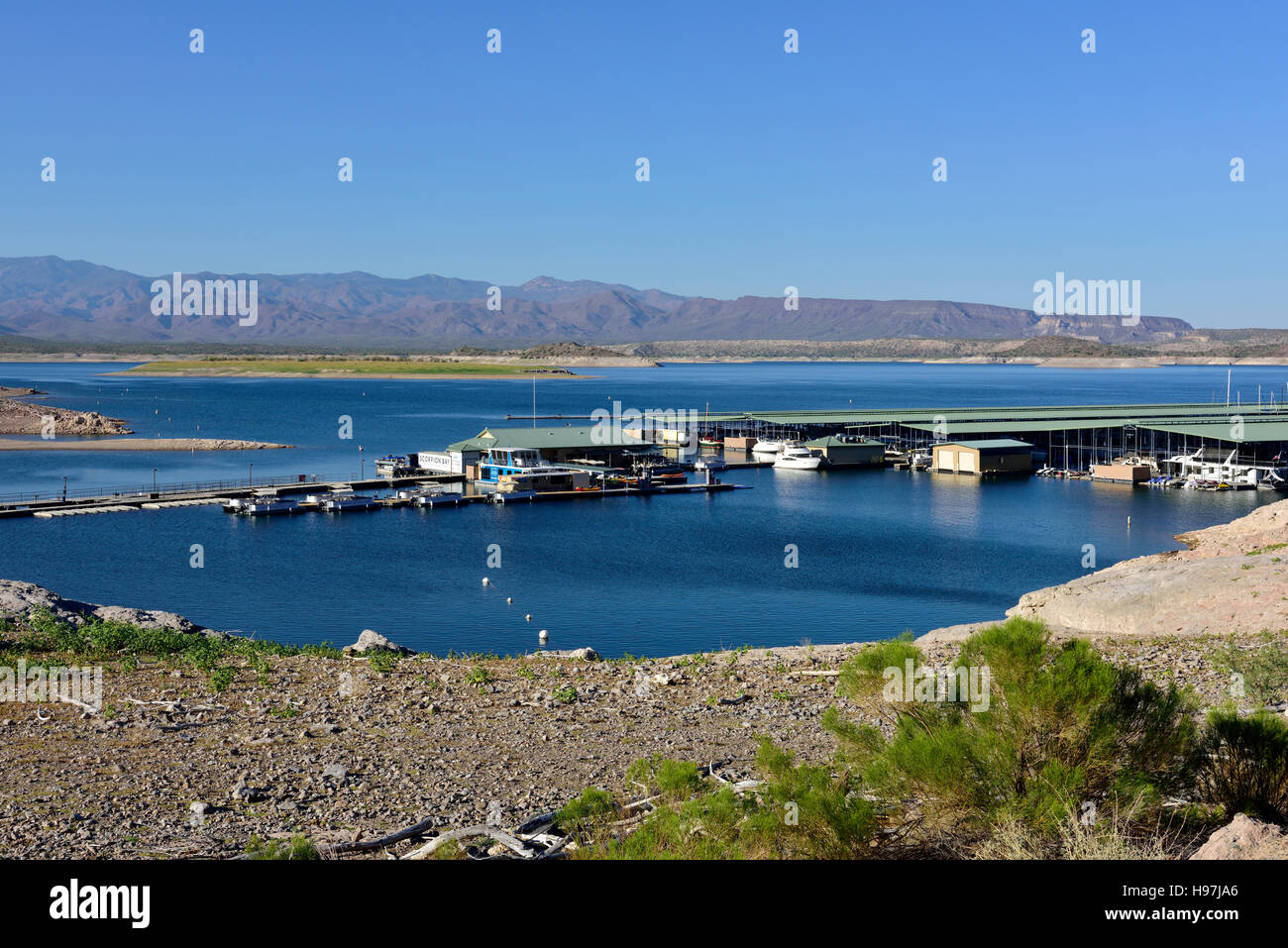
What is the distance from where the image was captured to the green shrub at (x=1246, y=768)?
8.71 m

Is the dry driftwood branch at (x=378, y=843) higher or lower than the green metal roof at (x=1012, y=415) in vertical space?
lower

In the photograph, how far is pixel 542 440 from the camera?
2773 inches

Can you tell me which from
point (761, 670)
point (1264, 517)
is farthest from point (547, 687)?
point (1264, 517)

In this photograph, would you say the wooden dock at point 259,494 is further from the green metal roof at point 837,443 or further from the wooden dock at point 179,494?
the green metal roof at point 837,443

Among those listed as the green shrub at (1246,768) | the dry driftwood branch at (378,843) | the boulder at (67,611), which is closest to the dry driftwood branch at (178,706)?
the dry driftwood branch at (378,843)

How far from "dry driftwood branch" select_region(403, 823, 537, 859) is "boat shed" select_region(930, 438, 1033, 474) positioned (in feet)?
222

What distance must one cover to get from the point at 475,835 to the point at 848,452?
2830 inches

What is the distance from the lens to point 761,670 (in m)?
17.4

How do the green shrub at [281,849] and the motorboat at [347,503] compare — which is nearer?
the green shrub at [281,849]

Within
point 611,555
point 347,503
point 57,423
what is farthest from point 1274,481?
point 57,423

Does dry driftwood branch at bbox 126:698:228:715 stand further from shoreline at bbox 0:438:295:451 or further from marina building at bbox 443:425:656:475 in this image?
shoreline at bbox 0:438:295:451

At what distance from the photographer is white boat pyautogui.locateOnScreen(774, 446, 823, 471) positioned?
76.5m

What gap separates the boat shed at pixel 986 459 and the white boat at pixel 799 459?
26.2 feet
